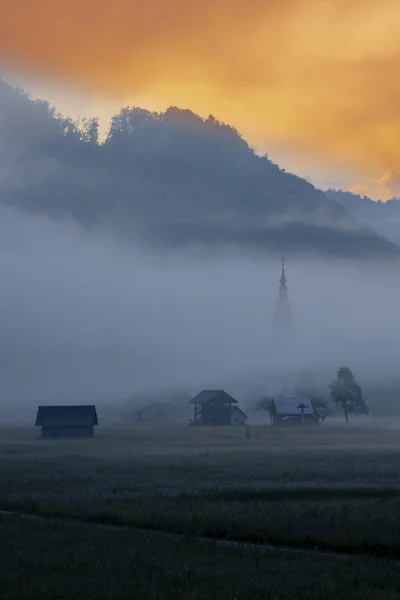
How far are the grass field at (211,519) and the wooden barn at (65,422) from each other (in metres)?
48.6

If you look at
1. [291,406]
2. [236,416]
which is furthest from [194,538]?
[236,416]

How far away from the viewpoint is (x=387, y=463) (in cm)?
6612

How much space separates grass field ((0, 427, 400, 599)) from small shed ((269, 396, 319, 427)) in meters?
76.0

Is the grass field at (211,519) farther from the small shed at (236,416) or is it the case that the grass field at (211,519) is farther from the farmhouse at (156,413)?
the farmhouse at (156,413)

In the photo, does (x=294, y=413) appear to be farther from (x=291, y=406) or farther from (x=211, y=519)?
(x=211, y=519)

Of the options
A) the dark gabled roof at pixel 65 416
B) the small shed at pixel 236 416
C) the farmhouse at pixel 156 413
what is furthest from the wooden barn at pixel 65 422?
the farmhouse at pixel 156 413

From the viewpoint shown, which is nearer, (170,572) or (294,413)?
(170,572)

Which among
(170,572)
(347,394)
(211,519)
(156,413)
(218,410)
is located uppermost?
Answer: (347,394)

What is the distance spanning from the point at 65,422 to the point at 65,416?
42.6 inches

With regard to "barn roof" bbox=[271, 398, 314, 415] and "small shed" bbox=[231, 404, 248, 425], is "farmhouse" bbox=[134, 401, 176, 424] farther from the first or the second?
"barn roof" bbox=[271, 398, 314, 415]

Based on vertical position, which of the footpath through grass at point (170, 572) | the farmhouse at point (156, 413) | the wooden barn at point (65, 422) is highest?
the farmhouse at point (156, 413)

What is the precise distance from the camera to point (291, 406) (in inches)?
5851

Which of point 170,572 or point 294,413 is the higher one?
point 294,413

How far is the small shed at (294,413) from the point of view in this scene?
147 meters
